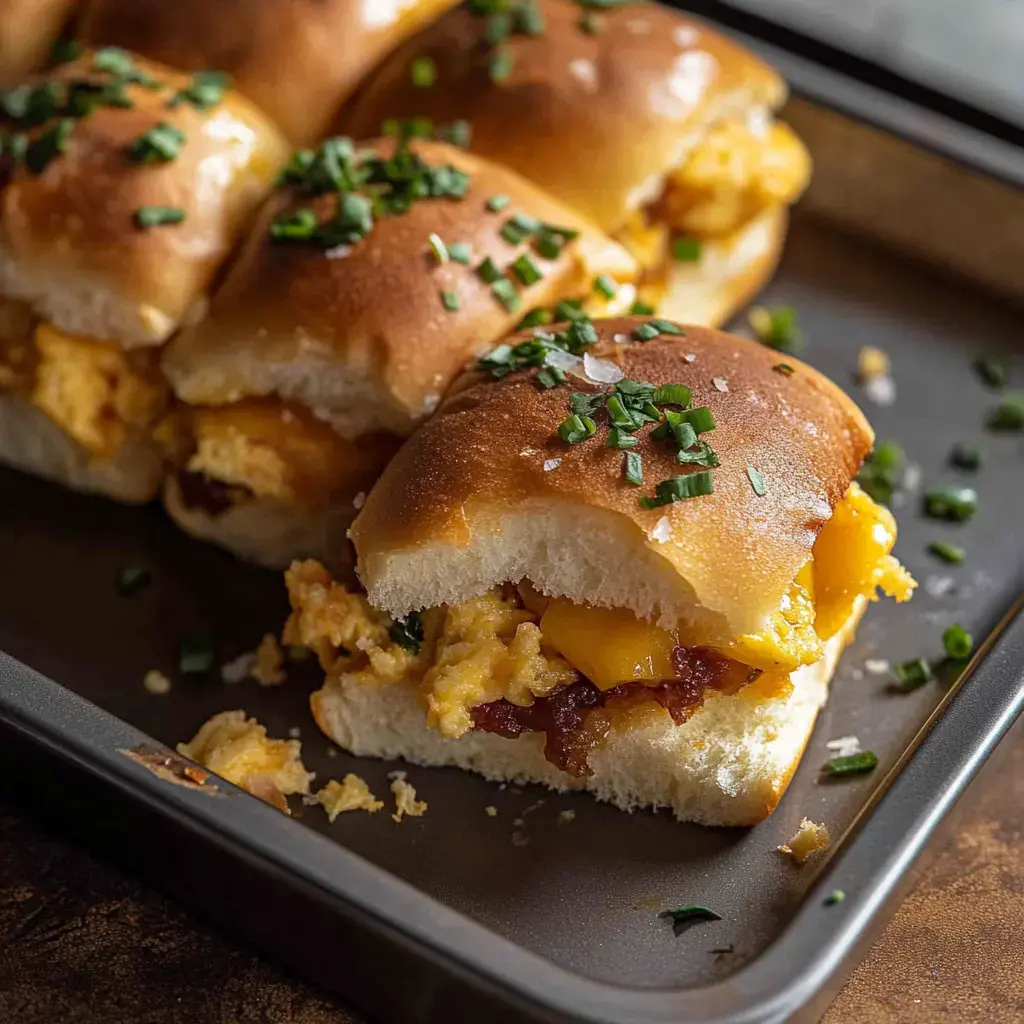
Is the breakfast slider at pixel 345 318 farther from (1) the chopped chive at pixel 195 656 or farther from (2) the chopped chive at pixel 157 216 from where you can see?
(1) the chopped chive at pixel 195 656

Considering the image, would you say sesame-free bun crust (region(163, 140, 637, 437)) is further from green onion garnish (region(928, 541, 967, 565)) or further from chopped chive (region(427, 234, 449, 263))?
green onion garnish (region(928, 541, 967, 565))

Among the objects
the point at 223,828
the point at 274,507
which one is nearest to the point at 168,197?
the point at 274,507

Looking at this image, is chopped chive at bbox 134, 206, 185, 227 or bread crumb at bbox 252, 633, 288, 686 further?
chopped chive at bbox 134, 206, 185, 227

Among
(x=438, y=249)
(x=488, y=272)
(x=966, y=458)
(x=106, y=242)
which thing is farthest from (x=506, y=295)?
(x=966, y=458)

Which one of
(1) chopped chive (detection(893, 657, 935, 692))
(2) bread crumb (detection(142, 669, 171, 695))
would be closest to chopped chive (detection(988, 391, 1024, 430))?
(1) chopped chive (detection(893, 657, 935, 692))

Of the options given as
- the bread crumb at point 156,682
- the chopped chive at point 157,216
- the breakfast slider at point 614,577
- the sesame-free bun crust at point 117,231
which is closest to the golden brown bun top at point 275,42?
the sesame-free bun crust at point 117,231

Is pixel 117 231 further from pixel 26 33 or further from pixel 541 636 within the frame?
pixel 541 636
